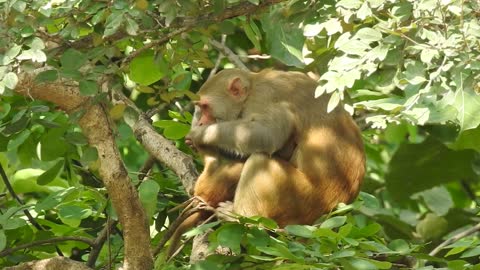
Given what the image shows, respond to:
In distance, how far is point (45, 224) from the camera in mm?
6477

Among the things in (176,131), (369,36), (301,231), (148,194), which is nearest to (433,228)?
(176,131)

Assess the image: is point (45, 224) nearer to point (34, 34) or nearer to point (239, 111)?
point (239, 111)

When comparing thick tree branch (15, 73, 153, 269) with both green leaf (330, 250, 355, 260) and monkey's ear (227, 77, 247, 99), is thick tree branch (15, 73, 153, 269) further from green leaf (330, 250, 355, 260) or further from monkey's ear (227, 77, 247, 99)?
monkey's ear (227, 77, 247, 99)

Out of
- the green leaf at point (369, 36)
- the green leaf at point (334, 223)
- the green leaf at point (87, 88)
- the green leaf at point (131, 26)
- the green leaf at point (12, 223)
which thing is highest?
the green leaf at point (369, 36)

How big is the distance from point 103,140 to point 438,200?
200 inches

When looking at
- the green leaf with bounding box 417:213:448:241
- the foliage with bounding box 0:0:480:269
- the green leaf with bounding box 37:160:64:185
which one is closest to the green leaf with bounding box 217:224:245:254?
the foliage with bounding box 0:0:480:269

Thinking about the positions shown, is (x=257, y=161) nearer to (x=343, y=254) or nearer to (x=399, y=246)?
(x=399, y=246)

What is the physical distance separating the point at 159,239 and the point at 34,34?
177 cm

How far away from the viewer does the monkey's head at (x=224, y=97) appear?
6.84m

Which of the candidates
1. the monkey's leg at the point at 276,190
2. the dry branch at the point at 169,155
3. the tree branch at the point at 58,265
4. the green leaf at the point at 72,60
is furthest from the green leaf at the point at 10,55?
the monkey's leg at the point at 276,190

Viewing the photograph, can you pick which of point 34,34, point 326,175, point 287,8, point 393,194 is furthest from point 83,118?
point 393,194

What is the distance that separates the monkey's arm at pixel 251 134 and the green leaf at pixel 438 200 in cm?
314

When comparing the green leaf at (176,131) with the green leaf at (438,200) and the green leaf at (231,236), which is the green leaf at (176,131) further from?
the green leaf at (438,200)

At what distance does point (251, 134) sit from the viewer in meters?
6.46
